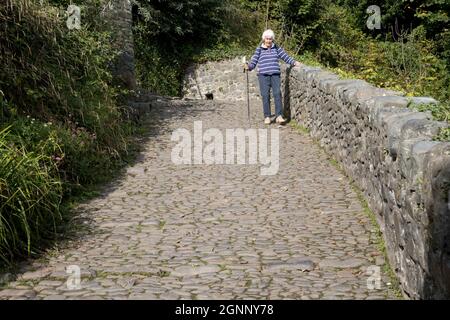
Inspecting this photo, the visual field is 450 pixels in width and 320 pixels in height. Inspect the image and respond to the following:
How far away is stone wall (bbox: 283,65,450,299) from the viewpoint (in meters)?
3.09

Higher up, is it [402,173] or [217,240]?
[402,173]

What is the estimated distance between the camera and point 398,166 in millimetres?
4125

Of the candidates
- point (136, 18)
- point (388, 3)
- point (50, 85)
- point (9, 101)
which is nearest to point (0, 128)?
point (9, 101)

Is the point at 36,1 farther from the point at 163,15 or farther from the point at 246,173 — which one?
the point at 163,15

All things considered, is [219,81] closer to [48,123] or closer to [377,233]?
[48,123]

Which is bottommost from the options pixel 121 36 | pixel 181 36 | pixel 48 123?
pixel 48 123

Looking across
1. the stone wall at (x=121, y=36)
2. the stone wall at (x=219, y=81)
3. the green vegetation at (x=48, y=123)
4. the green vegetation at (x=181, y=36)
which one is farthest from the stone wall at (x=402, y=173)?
the green vegetation at (x=181, y=36)

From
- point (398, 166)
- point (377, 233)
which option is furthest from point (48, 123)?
point (398, 166)

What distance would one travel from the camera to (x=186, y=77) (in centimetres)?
1903

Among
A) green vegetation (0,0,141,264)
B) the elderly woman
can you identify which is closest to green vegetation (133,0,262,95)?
the elderly woman

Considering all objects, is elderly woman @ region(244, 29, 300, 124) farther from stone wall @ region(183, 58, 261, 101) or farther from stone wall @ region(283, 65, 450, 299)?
stone wall @ region(183, 58, 261, 101)

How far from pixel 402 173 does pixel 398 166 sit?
19cm

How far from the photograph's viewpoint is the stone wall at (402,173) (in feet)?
10.2

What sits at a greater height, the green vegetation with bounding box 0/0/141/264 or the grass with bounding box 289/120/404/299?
the green vegetation with bounding box 0/0/141/264
